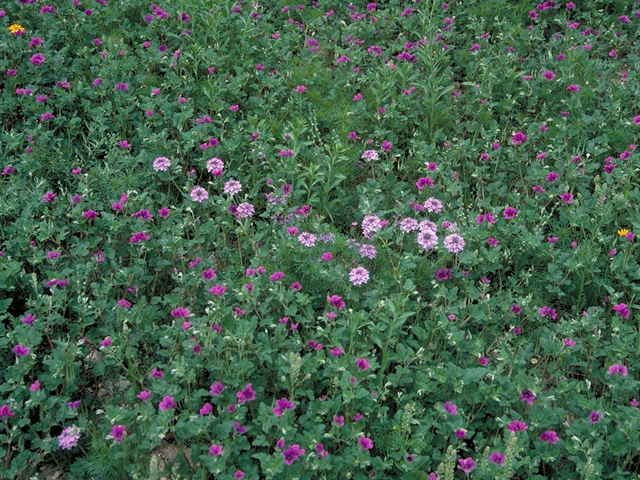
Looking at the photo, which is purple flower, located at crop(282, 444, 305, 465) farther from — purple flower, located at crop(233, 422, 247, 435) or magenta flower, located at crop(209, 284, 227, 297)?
magenta flower, located at crop(209, 284, 227, 297)

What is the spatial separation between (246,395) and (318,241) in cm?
116

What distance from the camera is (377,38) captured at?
20.4 feet

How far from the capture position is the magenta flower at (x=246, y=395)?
3223mm

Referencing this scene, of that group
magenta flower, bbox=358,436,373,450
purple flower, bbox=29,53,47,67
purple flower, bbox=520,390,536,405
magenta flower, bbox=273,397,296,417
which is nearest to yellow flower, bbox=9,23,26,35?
purple flower, bbox=29,53,47,67

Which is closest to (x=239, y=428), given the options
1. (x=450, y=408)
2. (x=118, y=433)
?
(x=118, y=433)

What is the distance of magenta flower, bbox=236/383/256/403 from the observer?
3223 millimetres

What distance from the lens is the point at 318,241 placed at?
409cm

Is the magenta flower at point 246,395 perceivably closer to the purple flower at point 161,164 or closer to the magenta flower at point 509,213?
the purple flower at point 161,164

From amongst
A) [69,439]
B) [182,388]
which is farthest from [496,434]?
[69,439]

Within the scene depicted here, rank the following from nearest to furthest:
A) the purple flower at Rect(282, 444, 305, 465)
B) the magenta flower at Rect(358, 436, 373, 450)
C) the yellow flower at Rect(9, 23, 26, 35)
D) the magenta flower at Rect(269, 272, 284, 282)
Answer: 1. the purple flower at Rect(282, 444, 305, 465)
2. the magenta flower at Rect(358, 436, 373, 450)
3. the magenta flower at Rect(269, 272, 284, 282)
4. the yellow flower at Rect(9, 23, 26, 35)

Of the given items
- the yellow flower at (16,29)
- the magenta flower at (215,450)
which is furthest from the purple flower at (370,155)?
the yellow flower at (16,29)

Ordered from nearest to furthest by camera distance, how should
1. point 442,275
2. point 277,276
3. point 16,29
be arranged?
point 277,276 < point 442,275 < point 16,29

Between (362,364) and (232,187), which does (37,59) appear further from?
(362,364)

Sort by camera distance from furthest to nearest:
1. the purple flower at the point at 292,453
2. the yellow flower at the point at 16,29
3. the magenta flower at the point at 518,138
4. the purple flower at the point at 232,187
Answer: the yellow flower at the point at 16,29 < the magenta flower at the point at 518,138 < the purple flower at the point at 232,187 < the purple flower at the point at 292,453
